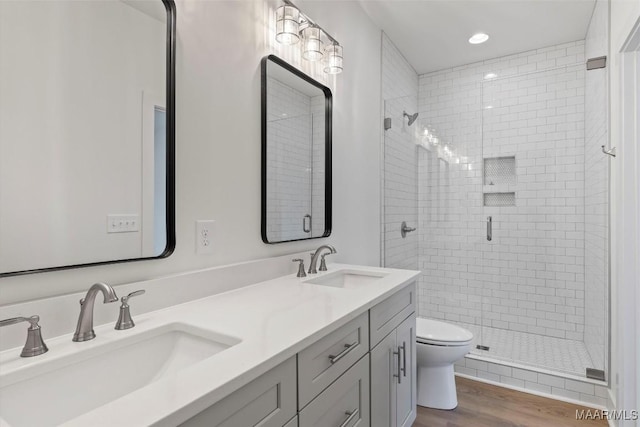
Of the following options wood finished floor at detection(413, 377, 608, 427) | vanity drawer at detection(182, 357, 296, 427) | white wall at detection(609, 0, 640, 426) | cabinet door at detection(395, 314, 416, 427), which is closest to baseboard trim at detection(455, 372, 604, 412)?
wood finished floor at detection(413, 377, 608, 427)

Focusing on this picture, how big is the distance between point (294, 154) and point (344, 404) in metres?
1.19

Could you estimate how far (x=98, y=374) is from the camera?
2.68 ft

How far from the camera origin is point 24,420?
68 centimetres

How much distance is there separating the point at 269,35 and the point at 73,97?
95 cm

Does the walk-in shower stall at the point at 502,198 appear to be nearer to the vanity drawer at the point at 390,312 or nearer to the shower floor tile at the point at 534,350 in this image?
the shower floor tile at the point at 534,350

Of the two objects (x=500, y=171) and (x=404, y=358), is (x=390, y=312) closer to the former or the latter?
(x=404, y=358)

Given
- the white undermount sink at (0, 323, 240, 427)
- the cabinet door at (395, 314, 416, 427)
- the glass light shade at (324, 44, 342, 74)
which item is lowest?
the cabinet door at (395, 314, 416, 427)

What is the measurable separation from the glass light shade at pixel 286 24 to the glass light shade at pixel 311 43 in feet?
0.53

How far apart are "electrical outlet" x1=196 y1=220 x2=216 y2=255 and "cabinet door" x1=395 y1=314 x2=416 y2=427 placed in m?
0.91

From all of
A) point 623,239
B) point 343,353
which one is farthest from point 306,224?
point 623,239

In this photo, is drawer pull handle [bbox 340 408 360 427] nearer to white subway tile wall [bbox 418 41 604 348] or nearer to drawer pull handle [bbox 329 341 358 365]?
drawer pull handle [bbox 329 341 358 365]

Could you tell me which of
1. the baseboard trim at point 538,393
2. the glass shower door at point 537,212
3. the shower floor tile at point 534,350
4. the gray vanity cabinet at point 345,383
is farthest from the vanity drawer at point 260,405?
the glass shower door at point 537,212

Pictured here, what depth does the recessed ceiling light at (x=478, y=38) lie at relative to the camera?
2.87 meters

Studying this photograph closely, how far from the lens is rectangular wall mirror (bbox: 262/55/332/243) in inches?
63.7
